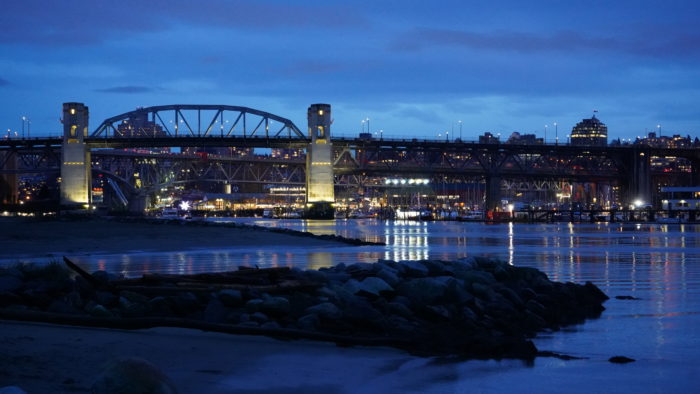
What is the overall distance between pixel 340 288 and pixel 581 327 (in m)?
4.94

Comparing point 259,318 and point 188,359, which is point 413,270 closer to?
point 259,318

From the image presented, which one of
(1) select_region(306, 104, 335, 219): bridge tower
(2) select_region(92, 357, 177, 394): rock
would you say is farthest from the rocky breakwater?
(1) select_region(306, 104, 335, 219): bridge tower

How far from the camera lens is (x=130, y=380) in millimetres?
7605

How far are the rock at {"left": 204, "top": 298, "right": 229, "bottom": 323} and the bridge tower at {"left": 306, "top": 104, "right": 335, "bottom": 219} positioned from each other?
11870cm

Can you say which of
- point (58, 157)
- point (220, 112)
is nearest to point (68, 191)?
point (58, 157)

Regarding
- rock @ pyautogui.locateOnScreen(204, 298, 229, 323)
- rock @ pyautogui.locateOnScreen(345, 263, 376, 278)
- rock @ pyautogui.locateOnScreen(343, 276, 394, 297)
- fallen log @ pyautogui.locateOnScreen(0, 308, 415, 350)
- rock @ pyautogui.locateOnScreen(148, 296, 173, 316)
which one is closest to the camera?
fallen log @ pyautogui.locateOnScreen(0, 308, 415, 350)

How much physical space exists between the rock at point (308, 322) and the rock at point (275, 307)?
504 mm

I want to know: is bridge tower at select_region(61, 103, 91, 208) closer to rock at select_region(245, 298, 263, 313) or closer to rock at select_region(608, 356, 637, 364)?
rock at select_region(245, 298, 263, 313)

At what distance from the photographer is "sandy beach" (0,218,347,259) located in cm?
3934

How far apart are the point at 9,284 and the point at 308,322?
5399mm

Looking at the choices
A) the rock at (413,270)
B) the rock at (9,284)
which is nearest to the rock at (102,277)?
the rock at (9,284)

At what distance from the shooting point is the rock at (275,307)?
14.9 meters

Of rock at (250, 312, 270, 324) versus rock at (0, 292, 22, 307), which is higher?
rock at (0, 292, 22, 307)

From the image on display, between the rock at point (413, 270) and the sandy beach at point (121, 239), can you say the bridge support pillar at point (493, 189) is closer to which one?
the sandy beach at point (121, 239)
